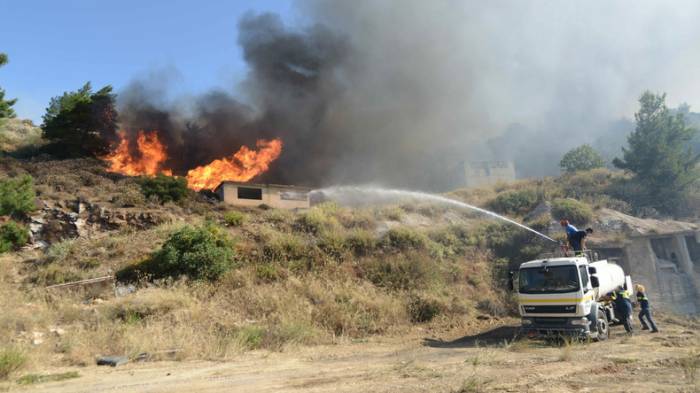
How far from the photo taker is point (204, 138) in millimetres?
34594

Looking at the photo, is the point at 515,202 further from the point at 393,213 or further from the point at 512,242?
the point at 393,213

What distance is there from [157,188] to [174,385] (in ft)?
65.6

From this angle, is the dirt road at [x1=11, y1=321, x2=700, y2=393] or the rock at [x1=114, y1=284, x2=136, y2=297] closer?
the dirt road at [x1=11, y1=321, x2=700, y2=393]

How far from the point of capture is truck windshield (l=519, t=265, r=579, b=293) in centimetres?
1084

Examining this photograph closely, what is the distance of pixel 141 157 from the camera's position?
104ft

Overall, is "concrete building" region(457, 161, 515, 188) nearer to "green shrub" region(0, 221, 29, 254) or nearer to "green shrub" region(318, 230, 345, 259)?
"green shrub" region(318, 230, 345, 259)

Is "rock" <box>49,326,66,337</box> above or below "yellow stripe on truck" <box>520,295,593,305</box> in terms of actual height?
above

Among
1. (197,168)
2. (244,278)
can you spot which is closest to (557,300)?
(244,278)

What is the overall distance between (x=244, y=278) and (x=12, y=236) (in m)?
11.9

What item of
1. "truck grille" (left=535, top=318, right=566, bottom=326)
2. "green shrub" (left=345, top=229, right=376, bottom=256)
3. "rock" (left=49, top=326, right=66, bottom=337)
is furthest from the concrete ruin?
"rock" (left=49, top=326, right=66, bottom=337)

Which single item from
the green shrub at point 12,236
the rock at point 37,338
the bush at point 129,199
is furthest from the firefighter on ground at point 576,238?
the green shrub at point 12,236

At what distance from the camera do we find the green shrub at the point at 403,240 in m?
18.9

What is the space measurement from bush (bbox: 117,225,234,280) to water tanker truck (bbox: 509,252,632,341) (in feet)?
34.5

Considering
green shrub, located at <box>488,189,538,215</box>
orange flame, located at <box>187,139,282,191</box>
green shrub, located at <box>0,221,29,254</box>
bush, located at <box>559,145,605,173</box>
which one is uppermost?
bush, located at <box>559,145,605,173</box>
